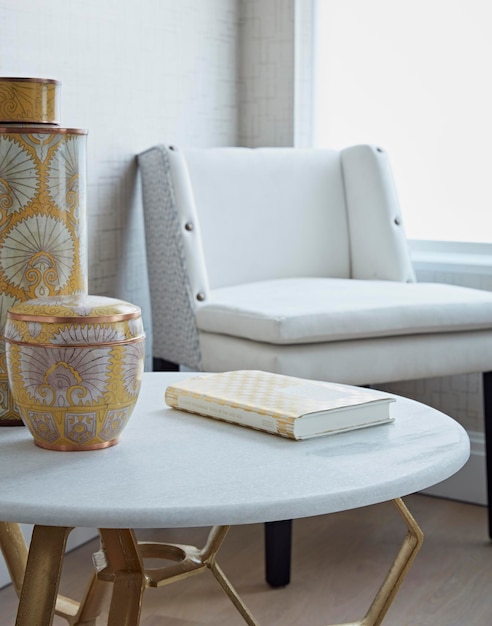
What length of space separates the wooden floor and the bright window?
74 cm

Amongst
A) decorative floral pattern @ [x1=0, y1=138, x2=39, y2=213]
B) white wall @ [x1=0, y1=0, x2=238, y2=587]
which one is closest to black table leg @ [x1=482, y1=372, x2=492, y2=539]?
white wall @ [x1=0, y1=0, x2=238, y2=587]

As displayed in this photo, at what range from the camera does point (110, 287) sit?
196cm

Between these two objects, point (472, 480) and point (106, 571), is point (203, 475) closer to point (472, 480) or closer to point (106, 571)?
point (106, 571)

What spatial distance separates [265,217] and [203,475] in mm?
1405

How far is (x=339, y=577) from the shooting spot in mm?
1725

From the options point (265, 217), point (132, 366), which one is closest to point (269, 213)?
point (265, 217)

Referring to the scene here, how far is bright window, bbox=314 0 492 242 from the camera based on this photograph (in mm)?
2217

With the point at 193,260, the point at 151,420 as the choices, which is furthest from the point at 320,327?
the point at 151,420

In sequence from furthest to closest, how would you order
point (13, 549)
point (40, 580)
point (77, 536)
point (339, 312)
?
point (77, 536) → point (339, 312) → point (13, 549) → point (40, 580)

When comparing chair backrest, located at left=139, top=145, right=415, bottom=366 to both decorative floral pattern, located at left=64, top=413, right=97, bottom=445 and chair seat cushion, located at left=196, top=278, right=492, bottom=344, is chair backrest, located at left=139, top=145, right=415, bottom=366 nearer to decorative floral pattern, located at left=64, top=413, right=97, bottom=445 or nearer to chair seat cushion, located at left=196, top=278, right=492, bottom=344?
chair seat cushion, located at left=196, top=278, right=492, bottom=344

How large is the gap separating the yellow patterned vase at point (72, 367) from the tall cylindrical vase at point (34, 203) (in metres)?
0.10

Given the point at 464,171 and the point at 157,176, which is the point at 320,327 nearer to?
the point at 157,176

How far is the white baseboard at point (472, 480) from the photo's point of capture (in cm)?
215

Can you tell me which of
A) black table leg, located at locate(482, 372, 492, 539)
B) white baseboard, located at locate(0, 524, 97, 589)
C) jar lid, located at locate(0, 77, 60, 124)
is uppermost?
jar lid, located at locate(0, 77, 60, 124)
